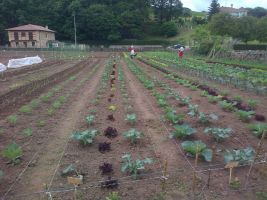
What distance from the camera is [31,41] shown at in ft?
199

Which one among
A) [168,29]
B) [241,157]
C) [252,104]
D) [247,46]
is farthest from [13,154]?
[168,29]

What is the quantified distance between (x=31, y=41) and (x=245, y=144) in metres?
59.6

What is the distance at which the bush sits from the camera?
227ft

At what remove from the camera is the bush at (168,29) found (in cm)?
6919

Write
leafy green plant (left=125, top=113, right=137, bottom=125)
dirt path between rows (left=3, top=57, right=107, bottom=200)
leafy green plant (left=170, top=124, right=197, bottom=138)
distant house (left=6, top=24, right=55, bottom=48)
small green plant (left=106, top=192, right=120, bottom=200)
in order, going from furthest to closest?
distant house (left=6, top=24, right=55, bottom=48)
leafy green plant (left=125, top=113, right=137, bottom=125)
leafy green plant (left=170, top=124, right=197, bottom=138)
dirt path between rows (left=3, top=57, right=107, bottom=200)
small green plant (left=106, top=192, right=120, bottom=200)

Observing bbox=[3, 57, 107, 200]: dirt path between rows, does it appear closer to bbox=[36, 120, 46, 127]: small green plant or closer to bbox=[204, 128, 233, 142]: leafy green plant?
bbox=[36, 120, 46, 127]: small green plant

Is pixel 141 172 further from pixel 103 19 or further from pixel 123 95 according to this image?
pixel 103 19

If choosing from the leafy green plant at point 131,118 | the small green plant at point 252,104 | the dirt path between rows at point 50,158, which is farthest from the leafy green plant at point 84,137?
the small green plant at point 252,104

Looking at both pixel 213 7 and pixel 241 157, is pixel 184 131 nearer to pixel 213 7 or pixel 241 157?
pixel 241 157

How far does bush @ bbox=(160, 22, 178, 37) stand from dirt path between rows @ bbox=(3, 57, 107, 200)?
61.8m

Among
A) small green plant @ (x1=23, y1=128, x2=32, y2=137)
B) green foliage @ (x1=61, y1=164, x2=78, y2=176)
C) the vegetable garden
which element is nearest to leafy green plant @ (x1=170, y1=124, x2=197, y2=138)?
the vegetable garden

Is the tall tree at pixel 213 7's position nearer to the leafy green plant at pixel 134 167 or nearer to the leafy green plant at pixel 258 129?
the leafy green plant at pixel 258 129

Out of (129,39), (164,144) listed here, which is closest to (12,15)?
(129,39)

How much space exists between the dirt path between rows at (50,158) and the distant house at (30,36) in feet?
172
